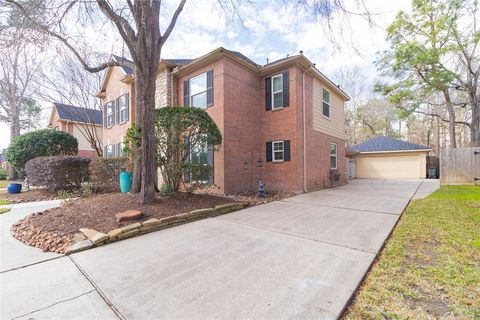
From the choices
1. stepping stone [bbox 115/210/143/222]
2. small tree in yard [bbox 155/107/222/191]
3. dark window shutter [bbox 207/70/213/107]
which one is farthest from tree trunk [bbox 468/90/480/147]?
stepping stone [bbox 115/210/143/222]

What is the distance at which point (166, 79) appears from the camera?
10.6 metres

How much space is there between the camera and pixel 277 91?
9.94 meters

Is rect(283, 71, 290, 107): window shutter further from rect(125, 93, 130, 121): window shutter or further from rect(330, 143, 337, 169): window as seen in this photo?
rect(125, 93, 130, 121): window shutter

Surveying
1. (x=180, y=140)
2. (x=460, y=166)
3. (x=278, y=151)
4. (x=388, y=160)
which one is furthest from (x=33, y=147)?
(x=388, y=160)

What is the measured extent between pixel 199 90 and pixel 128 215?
691 cm

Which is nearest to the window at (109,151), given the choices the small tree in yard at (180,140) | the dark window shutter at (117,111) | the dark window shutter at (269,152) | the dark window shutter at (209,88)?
the dark window shutter at (117,111)

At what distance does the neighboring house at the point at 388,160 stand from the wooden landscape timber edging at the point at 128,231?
16709mm

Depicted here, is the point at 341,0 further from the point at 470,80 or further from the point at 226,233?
the point at 470,80

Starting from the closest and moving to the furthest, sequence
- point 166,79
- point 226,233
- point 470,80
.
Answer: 1. point 226,233
2. point 166,79
3. point 470,80

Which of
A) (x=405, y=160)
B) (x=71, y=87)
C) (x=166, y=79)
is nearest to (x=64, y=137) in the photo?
(x=71, y=87)

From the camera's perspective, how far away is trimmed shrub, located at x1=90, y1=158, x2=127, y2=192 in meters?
9.15

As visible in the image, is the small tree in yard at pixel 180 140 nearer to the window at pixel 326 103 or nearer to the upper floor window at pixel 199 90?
the upper floor window at pixel 199 90

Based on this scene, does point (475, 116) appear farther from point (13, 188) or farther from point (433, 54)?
point (13, 188)

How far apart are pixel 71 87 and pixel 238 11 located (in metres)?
12.7
